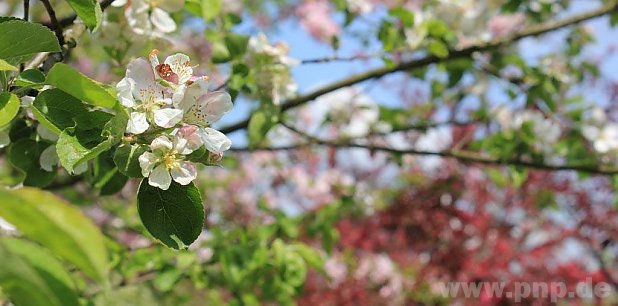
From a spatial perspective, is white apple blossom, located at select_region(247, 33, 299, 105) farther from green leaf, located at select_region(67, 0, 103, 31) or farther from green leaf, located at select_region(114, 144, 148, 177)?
green leaf, located at select_region(114, 144, 148, 177)

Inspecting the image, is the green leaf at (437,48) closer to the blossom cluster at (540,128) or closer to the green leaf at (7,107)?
the blossom cluster at (540,128)

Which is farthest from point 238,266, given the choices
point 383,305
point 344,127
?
point 383,305

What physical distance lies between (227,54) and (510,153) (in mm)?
1079

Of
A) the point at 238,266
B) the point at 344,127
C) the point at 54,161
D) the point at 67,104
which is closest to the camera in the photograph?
the point at 67,104

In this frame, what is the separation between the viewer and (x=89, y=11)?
0.91 metres

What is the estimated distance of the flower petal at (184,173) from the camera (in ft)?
2.57

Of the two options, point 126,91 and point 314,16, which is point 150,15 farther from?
point 314,16

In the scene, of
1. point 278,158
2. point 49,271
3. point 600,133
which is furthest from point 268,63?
point 278,158

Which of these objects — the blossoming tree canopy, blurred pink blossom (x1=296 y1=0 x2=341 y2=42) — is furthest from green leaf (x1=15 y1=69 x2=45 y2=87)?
blurred pink blossom (x1=296 y1=0 x2=341 y2=42)

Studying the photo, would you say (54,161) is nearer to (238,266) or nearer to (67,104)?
(67,104)

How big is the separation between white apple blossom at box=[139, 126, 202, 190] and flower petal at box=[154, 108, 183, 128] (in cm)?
1

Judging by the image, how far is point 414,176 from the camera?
14.8ft

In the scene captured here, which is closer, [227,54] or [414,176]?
[227,54]

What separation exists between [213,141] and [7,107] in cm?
23
